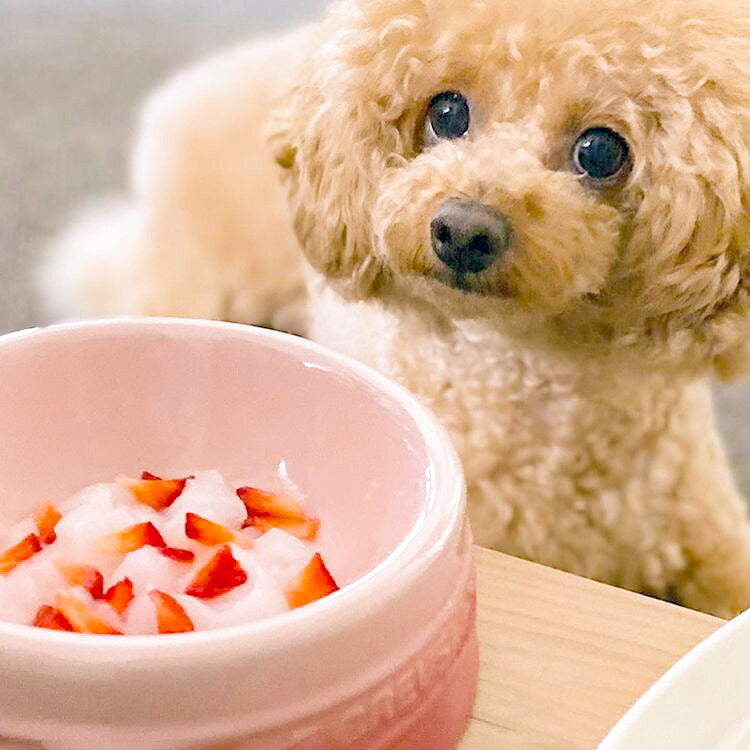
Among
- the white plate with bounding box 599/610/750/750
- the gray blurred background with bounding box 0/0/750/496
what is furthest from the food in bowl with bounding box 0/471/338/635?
the gray blurred background with bounding box 0/0/750/496

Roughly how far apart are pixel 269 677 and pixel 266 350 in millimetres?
177

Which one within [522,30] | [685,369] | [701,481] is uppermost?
[522,30]

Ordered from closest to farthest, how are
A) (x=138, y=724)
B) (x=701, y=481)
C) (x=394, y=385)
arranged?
(x=138, y=724), (x=394, y=385), (x=701, y=481)

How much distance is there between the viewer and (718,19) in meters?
0.64

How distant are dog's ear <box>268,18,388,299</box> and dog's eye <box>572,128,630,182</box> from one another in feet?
0.45

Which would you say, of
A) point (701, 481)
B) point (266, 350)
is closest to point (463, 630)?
point (266, 350)

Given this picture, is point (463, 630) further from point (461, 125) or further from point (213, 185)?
point (213, 185)

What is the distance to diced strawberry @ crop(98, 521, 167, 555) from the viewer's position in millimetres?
421

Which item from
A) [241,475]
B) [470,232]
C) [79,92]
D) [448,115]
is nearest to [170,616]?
[241,475]

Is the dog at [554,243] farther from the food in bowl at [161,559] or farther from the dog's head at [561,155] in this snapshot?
the food in bowl at [161,559]

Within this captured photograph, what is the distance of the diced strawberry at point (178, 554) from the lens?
1.36ft

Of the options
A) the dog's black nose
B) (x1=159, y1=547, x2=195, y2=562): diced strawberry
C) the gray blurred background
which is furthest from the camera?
the gray blurred background

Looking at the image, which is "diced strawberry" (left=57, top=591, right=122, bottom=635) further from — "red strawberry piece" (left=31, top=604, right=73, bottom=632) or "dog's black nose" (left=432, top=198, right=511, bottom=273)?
"dog's black nose" (left=432, top=198, right=511, bottom=273)

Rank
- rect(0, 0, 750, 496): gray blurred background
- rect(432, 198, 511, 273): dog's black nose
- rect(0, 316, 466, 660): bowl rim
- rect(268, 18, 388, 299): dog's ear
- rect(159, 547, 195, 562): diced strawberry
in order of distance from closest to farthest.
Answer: rect(0, 316, 466, 660): bowl rim < rect(159, 547, 195, 562): diced strawberry < rect(432, 198, 511, 273): dog's black nose < rect(268, 18, 388, 299): dog's ear < rect(0, 0, 750, 496): gray blurred background
